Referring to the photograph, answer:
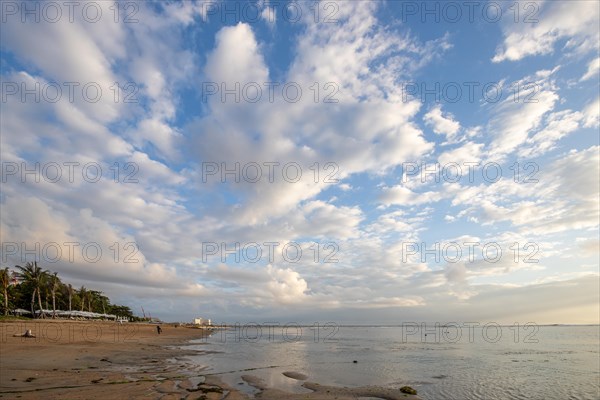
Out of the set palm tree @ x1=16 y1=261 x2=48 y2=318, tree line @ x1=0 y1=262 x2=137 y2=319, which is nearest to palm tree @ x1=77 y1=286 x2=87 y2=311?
tree line @ x1=0 y1=262 x2=137 y2=319

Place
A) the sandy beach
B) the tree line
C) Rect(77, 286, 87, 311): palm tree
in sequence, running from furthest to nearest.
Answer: Rect(77, 286, 87, 311): palm tree, the tree line, the sandy beach

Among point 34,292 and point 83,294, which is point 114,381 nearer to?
point 34,292

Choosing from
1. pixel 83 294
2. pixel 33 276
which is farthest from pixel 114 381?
pixel 83 294

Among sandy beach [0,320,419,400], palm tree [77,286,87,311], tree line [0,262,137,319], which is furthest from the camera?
palm tree [77,286,87,311]

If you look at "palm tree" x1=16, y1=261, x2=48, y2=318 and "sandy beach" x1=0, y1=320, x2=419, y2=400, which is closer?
"sandy beach" x1=0, y1=320, x2=419, y2=400

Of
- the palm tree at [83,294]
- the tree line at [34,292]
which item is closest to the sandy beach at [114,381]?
the tree line at [34,292]

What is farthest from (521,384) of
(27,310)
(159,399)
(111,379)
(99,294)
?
(99,294)

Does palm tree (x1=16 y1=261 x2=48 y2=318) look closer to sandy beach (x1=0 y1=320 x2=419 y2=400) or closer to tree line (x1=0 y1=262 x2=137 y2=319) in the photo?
tree line (x1=0 y1=262 x2=137 y2=319)

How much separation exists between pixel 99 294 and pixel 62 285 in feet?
165

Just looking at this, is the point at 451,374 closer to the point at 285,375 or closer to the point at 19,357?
the point at 285,375

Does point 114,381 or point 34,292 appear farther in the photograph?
point 34,292

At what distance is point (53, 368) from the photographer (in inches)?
945

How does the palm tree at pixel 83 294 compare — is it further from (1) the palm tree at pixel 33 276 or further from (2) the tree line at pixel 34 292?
(1) the palm tree at pixel 33 276

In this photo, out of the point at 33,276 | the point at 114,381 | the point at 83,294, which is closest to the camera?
the point at 114,381
